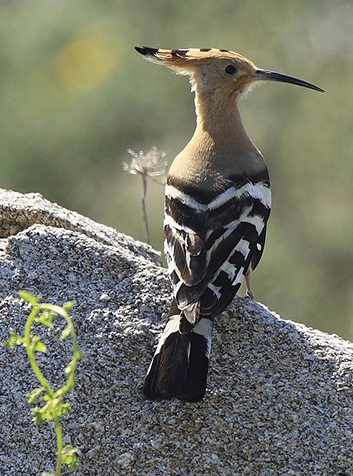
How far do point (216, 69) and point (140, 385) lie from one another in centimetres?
212

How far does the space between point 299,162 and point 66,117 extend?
341cm

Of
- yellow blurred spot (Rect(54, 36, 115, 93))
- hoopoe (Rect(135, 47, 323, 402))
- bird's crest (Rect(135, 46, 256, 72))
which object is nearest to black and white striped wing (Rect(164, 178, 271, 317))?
hoopoe (Rect(135, 47, 323, 402))

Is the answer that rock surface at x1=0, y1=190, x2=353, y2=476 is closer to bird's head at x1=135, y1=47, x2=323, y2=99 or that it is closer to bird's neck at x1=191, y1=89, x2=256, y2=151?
bird's neck at x1=191, y1=89, x2=256, y2=151

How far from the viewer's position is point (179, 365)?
104 inches

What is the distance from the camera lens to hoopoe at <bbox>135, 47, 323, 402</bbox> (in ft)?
8.82

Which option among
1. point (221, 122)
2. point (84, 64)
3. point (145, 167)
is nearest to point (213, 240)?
point (221, 122)

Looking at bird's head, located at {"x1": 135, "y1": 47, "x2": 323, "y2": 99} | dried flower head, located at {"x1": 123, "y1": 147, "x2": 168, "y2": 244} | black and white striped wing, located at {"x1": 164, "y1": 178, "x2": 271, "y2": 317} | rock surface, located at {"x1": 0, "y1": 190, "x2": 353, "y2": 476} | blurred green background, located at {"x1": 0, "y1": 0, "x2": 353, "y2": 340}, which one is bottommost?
rock surface, located at {"x1": 0, "y1": 190, "x2": 353, "y2": 476}

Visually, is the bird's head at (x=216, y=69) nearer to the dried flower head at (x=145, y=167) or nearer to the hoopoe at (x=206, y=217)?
the hoopoe at (x=206, y=217)

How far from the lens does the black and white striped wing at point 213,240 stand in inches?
117

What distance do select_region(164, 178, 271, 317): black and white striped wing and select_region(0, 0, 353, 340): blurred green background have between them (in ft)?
20.4

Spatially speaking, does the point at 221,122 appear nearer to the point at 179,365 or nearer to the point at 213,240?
the point at 213,240

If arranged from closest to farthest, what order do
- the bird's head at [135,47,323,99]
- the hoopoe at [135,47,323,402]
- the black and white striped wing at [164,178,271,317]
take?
the hoopoe at [135,47,323,402]
the black and white striped wing at [164,178,271,317]
the bird's head at [135,47,323,99]

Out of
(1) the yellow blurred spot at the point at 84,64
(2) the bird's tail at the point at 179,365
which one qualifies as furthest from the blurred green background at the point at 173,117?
(2) the bird's tail at the point at 179,365

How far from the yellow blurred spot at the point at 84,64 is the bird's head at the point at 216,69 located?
23.3 ft
